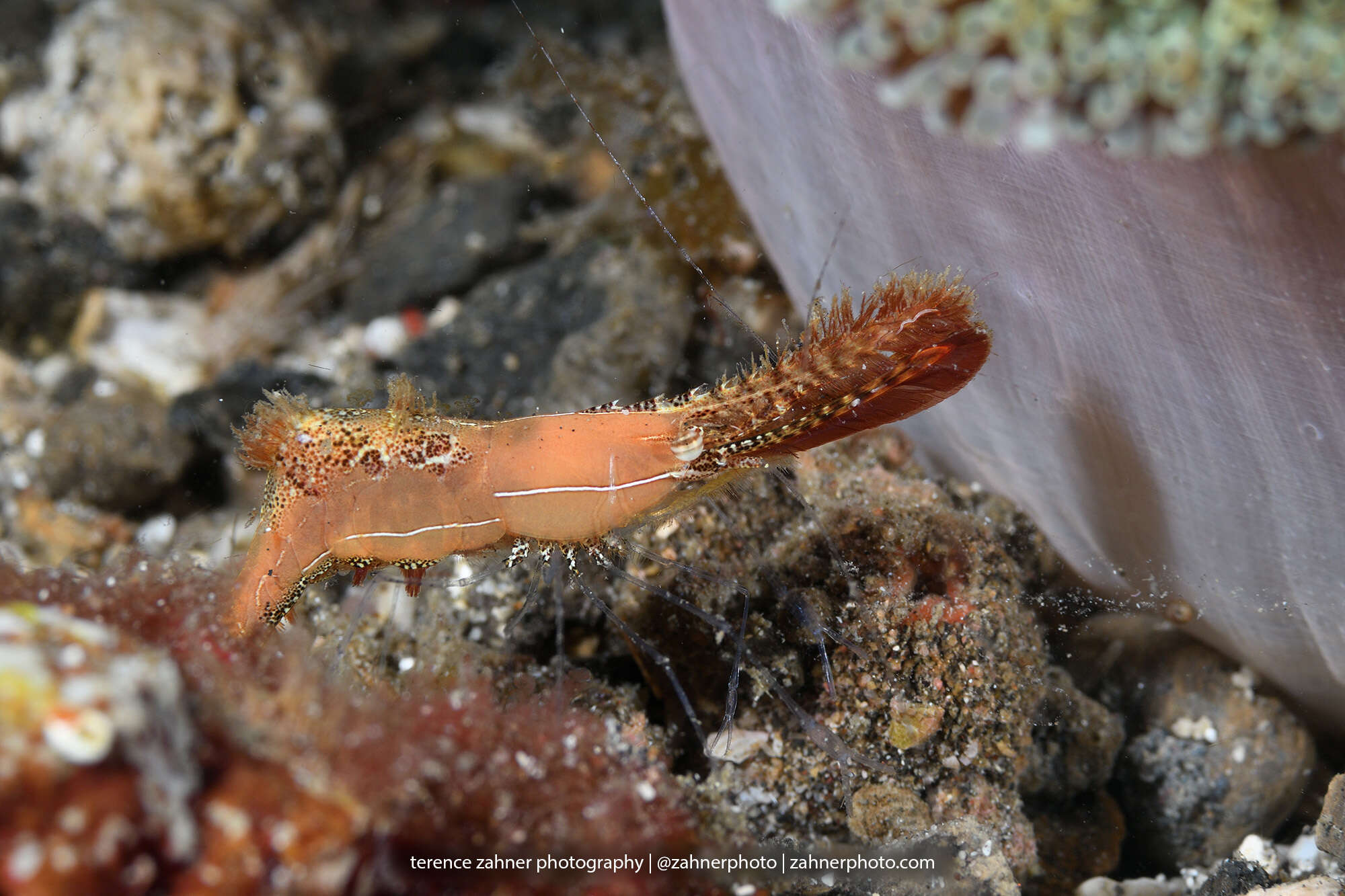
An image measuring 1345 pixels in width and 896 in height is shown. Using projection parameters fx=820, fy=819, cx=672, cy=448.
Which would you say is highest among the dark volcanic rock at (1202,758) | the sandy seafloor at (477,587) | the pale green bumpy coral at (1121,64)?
the pale green bumpy coral at (1121,64)

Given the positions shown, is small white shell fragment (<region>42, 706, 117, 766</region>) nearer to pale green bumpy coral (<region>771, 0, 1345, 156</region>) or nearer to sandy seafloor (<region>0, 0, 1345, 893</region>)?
sandy seafloor (<region>0, 0, 1345, 893</region>)

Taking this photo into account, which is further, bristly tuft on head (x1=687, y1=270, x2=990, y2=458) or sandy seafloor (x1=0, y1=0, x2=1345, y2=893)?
bristly tuft on head (x1=687, y1=270, x2=990, y2=458)

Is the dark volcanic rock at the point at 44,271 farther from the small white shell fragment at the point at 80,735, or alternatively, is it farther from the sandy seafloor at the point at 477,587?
the small white shell fragment at the point at 80,735

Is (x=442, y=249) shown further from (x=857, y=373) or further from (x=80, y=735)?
(x=80, y=735)

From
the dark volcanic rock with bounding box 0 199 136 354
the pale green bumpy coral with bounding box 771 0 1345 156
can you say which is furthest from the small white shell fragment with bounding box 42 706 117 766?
the dark volcanic rock with bounding box 0 199 136 354

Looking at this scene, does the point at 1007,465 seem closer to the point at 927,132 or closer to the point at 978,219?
the point at 978,219

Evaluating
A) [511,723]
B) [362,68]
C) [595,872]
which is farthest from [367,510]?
[362,68]

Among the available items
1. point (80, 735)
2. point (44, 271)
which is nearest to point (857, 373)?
point (80, 735)

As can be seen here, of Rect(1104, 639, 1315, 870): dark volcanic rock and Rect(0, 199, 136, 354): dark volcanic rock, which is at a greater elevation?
Rect(0, 199, 136, 354): dark volcanic rock

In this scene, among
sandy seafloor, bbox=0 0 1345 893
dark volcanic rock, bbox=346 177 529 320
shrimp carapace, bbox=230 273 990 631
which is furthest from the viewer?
dark volcanic rock, bbox=346 177 529 320

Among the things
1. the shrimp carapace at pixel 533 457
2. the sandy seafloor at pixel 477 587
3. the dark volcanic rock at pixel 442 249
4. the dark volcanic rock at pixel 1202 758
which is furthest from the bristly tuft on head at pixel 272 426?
the dark volcanic rock at pixel 1202 758
